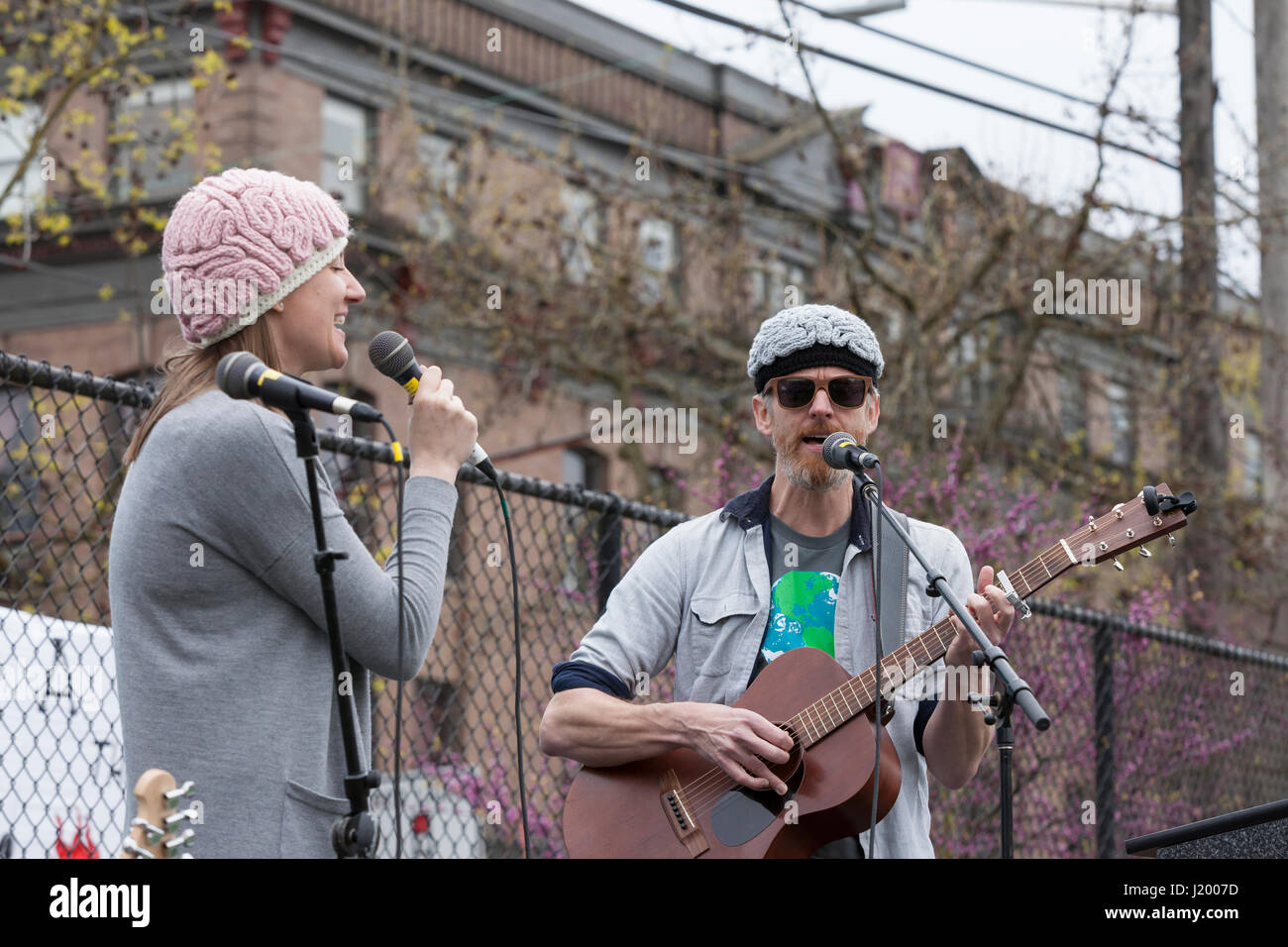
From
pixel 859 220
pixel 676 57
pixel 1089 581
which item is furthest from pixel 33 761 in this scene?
pixel 676 57

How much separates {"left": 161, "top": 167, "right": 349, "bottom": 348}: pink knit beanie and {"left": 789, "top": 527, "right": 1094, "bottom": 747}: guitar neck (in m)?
1.72

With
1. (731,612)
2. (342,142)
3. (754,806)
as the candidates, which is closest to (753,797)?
(754,806)

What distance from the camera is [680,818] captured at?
414 centimetres

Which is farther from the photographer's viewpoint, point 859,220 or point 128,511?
point 859,220

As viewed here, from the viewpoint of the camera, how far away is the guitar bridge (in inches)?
160

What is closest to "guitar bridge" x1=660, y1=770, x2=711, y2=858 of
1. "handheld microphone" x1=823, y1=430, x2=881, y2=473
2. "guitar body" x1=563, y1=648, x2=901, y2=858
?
"guitar body" x1=563, y1=648, x2=901, y2=858

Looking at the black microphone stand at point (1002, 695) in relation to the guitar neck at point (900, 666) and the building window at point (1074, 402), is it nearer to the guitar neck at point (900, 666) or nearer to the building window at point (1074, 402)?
the guitar neck at point (900, 666)

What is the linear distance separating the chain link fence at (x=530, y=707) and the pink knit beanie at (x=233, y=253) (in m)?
1.54

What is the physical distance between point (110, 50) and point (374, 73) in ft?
21.0

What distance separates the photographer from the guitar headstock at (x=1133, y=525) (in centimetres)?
391

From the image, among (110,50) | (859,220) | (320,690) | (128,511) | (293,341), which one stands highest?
(859,220)
